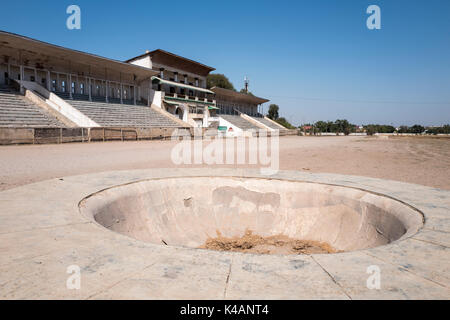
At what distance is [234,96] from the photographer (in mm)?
55969

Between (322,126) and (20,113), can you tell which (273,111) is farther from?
(20,113)

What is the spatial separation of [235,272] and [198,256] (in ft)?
1.35

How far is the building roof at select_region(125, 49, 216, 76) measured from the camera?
128ft

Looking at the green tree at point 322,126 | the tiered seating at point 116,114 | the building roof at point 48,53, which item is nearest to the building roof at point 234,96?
the tiered seating at point 116,114

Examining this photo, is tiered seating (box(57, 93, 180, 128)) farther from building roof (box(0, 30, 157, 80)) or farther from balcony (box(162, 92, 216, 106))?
balcony (box(162, 92, 216, 106))

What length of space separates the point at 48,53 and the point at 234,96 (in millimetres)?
35744

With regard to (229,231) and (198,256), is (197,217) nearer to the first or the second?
(229,231)

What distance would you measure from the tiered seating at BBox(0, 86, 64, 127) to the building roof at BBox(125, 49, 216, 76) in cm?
2043

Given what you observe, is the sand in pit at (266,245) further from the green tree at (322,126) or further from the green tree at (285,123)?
the green tree at (322,126)

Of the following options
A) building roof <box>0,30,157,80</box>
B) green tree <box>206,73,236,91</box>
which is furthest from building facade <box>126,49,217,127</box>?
green tree <box>206,73,236,91</box>

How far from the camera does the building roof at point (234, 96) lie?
51.2m

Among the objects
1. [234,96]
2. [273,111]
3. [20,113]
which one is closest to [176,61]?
[234,96]

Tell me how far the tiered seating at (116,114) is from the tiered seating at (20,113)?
388cm

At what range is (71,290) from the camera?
5.66 ft
